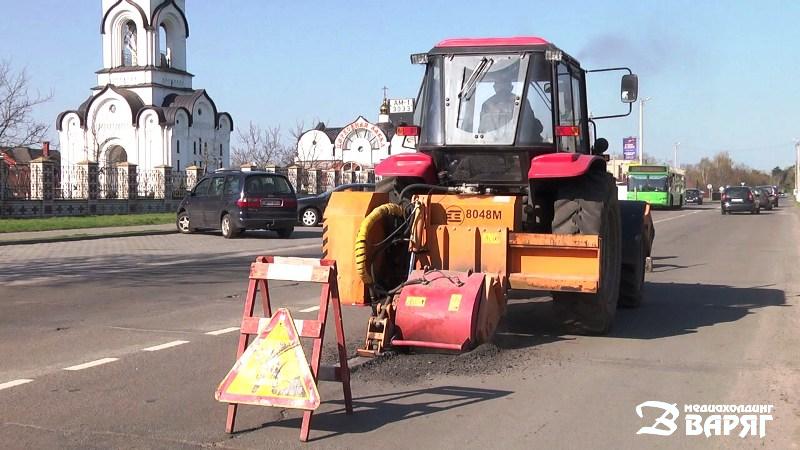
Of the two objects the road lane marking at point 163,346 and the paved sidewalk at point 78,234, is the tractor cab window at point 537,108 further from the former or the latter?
the paved sidewalk at point 78,234

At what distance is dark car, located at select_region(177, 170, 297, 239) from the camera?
23031 millimetres

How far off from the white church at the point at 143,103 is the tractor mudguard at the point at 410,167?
185ft

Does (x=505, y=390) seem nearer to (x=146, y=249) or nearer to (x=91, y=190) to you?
(x=146, y=249)

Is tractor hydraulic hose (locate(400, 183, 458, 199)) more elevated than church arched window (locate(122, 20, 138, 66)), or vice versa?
church arched window (locate(122, 20, 138, 66))

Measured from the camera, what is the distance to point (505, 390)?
634 cm

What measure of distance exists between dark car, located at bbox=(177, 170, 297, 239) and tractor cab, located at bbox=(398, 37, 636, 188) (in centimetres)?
1494

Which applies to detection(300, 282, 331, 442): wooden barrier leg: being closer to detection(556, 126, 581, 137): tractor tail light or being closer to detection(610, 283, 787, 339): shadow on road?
detection(556, 126, 581, 137): tractor tail light

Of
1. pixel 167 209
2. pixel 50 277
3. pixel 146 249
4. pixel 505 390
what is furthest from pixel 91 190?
pixel 505 390

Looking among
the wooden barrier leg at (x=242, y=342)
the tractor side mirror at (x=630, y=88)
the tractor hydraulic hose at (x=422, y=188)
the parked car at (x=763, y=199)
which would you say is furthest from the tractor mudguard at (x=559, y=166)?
the parked car at (x=763, y=199)

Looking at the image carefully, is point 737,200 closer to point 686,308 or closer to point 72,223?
point 72,223

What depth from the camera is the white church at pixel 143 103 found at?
63.2 m

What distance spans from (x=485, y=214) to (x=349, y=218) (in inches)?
53.0

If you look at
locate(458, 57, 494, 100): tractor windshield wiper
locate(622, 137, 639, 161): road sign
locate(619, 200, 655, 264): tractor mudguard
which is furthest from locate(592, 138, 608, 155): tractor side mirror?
locate(622, 137, 639, 161): road sign

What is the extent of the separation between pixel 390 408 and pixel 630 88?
5232 millimetres
